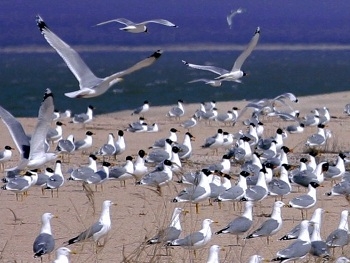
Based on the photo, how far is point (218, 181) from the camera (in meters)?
13.5

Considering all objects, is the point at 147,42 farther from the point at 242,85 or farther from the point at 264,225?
the point at 264,225

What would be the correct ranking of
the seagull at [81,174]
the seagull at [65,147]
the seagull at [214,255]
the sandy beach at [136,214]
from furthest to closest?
1. the seagull at [65,147]
2. the seagull at [81,174]
3. the sandy beach at [136,214]
4. the seagull at [214,255]

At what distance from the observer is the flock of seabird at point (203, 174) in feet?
30.1

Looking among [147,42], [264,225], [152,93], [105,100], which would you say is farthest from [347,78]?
[147,42]

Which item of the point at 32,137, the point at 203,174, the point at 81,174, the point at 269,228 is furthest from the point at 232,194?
the point at 32,137

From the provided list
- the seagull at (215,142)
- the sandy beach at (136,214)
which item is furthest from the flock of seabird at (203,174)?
the sandy beach at (136,214)

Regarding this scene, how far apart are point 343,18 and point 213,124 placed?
163977 mm

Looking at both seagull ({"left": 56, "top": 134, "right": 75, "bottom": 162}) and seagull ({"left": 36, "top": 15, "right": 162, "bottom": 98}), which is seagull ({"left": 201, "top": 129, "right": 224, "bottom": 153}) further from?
seagull ({"left": 36, "top": 15, "right": 162, "bottom": 98})

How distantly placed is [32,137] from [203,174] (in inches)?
125

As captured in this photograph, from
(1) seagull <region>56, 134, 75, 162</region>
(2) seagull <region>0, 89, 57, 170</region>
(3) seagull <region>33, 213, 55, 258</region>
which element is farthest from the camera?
(1) seagull <region>56, 134, 75, 162</region>

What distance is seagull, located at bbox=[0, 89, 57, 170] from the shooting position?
31.4 feet

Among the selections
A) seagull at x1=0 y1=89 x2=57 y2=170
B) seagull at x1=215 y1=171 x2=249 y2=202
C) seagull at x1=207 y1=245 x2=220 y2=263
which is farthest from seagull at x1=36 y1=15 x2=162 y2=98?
seagull at x1=215 y1=171 x2=249 y2=202

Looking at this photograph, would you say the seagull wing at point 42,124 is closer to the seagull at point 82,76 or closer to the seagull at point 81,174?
the seagull at point 82,76

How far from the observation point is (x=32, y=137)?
10.1m
